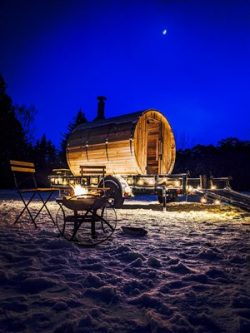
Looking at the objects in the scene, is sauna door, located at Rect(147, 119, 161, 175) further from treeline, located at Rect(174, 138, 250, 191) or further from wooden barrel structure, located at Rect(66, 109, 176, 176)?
treeline, located at Rect(174, 138, 250, 191)

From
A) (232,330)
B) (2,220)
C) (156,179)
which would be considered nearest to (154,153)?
(156,179)

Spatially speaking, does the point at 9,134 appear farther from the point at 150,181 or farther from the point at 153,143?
the point at 150,181

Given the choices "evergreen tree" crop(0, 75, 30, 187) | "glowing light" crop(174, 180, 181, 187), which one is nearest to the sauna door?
"glowing light" crop(174, 180, 181, 187)

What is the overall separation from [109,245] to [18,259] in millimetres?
1454

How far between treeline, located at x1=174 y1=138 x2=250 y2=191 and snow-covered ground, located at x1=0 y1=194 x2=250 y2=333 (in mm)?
18897

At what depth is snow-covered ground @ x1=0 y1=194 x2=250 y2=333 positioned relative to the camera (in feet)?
7.86

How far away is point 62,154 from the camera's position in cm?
3850

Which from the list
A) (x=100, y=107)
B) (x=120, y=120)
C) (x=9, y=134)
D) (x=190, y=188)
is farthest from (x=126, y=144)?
(x=9, y=134)

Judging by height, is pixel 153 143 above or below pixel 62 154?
below

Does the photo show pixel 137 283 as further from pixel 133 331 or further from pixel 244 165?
pixel 244 165

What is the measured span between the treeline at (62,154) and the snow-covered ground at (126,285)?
45.3ft

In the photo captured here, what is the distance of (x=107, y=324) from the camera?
2.36 meters

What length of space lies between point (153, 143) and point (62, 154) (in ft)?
86.9

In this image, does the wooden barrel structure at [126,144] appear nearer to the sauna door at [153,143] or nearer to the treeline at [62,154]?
the sauna door at [153,143]
